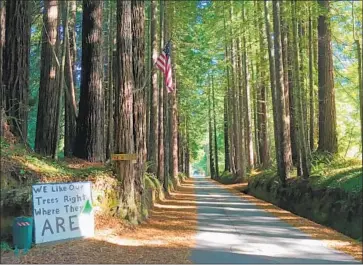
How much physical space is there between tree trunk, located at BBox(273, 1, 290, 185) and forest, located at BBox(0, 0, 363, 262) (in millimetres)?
49

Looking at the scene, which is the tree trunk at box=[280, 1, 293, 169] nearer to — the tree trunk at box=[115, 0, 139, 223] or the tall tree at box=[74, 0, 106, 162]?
the tall tree at box=[74, 0, 106, 162]

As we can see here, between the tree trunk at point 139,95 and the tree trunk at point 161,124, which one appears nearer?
the tree trunk at point 139,95

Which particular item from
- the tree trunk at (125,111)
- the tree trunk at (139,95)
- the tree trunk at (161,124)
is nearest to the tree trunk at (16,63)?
the tree trunk at (125,111)

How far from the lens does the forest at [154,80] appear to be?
11211mm

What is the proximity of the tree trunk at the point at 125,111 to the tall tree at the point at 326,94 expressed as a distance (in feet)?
27.7

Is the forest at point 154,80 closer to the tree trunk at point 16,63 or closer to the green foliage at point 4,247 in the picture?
the tree trunk at point 16,63

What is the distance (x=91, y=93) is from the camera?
1391 cm

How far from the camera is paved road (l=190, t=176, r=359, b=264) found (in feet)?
25.1

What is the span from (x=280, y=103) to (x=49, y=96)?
9.12 meters

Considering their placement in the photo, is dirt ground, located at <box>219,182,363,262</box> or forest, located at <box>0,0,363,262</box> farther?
forest, located at <box>0,0,363,262</box>

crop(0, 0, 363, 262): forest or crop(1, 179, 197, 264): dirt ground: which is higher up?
crop(0, 0, 363, 262): forest

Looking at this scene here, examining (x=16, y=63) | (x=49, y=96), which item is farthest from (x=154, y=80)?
(x=16, y=63)

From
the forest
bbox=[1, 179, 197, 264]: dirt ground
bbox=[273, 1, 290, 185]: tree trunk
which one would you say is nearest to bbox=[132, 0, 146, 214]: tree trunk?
the forest

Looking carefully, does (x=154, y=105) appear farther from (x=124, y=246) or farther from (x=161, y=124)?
(x=124, y=246)
